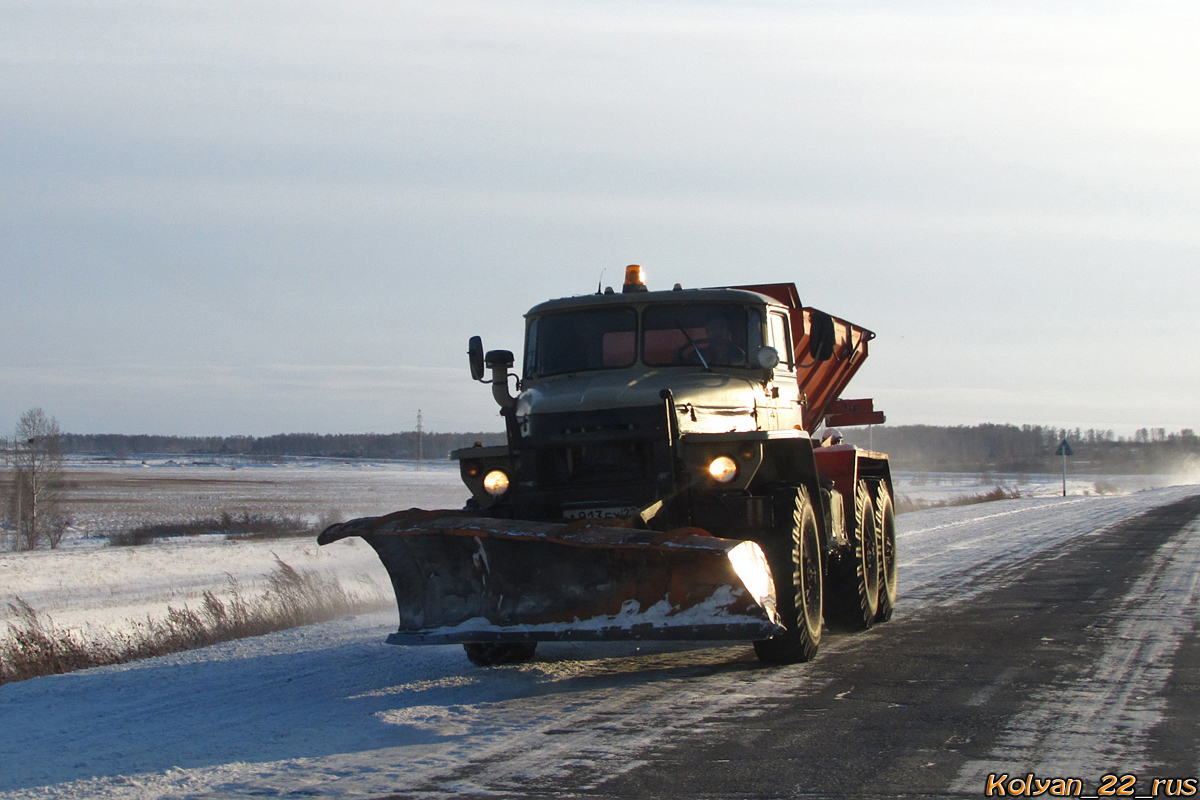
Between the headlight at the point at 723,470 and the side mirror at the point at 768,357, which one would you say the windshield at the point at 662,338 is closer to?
the side mirror at the point at 768,357

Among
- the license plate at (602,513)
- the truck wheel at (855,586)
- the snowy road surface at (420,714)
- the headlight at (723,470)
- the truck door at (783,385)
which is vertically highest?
the truck door at (783,385)

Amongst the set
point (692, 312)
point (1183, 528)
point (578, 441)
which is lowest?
point (1183, 528)

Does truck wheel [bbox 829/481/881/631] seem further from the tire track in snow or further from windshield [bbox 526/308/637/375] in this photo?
windshield [bbox 526/308/637/375]

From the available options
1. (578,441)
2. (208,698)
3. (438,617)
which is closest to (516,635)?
(438,617)

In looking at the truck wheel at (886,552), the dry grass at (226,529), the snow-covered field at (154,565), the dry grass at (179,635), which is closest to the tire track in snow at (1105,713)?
the truck wheel at (886,552)

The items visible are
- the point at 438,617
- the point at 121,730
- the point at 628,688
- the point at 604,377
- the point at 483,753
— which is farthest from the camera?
the point at 604,377

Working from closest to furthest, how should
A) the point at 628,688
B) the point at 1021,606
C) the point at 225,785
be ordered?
the point at 225,785 < the point at 628,688 < the point at 1021,606

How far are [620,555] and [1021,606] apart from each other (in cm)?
565

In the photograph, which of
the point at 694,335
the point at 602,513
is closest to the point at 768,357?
the point at 694,335

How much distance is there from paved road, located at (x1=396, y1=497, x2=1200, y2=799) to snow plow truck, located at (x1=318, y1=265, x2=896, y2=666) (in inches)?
29.9

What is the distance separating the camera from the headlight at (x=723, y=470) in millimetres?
7395

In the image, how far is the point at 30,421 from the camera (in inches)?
2601

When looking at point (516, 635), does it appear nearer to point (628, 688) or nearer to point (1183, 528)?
point (628, 688)

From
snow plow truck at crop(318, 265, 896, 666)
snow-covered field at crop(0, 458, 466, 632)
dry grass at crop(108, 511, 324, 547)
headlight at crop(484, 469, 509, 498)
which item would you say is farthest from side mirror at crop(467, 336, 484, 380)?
dry grass at crop(108, 511, 324, 547)
